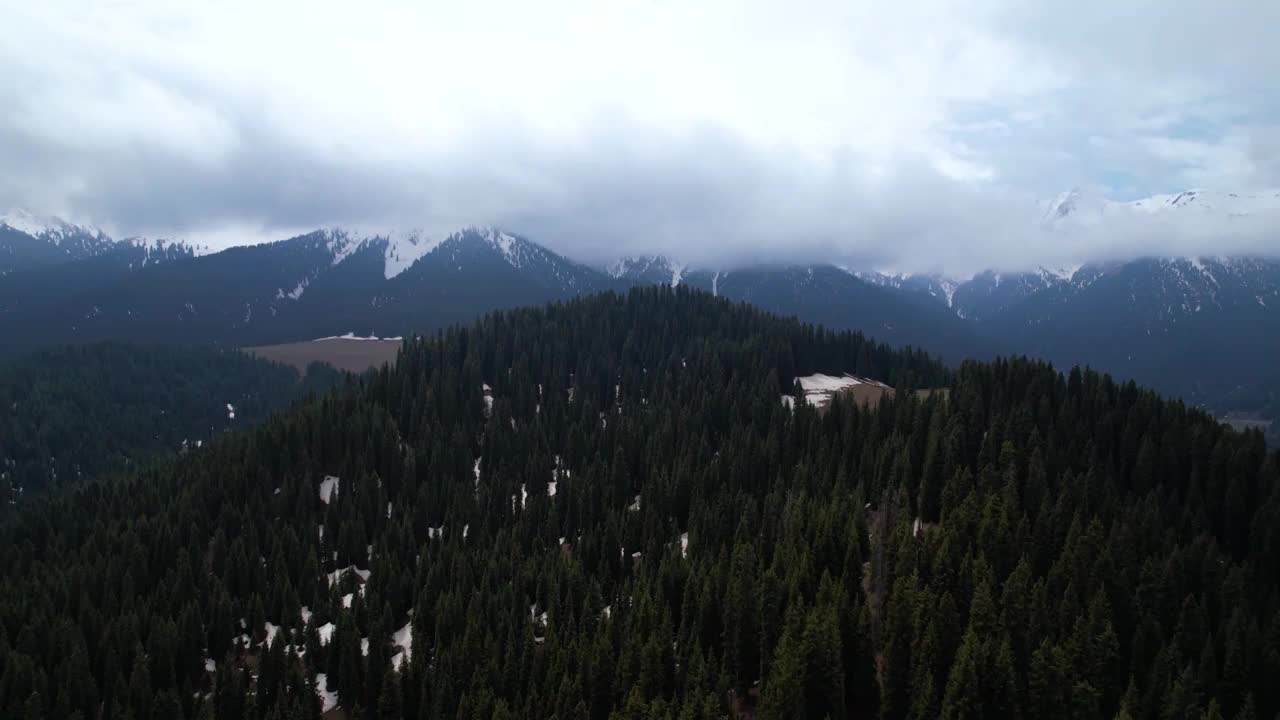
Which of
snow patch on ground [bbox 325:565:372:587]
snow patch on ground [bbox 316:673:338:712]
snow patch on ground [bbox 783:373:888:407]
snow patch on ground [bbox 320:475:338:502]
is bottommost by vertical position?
snow patch on ground [bbox 316:673:338:712]

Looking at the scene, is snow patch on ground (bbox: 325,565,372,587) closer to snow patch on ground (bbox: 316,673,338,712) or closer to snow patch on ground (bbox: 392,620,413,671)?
snow patch on ground (bbox: 392,620,413,671)

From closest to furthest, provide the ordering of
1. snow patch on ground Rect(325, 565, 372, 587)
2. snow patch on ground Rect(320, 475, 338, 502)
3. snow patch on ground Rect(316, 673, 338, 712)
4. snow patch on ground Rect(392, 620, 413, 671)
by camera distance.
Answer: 1. snow patch on ground Rect(316, 673, 338, 712)
2. snow patch on ground Rect(392, 620, 413, 671)
3. snow patch on ground Rect(325, 565, 372, 587)
4. snow patch on ground Rect(320, 475, 338, 502)

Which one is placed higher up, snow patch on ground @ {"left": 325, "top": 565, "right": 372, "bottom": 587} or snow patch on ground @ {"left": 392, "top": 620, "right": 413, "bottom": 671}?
snow patch on ground @ {"left": 325, "top": 565, "right": 372, "bottom": 587}

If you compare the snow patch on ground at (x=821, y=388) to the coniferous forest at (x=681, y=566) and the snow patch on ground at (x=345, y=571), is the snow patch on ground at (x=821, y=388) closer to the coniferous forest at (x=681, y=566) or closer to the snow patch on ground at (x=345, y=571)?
the coniferous forest at (x=681, y=566)

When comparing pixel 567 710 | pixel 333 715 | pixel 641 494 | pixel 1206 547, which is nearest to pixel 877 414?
pixel 641 494

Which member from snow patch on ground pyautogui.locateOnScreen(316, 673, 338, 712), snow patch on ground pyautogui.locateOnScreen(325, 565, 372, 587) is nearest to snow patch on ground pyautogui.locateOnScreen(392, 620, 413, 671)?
snow patch on ground pyautogui.locateOnScreen(316, 673, 338, 712)

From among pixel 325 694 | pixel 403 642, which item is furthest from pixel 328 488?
pixel 325 694

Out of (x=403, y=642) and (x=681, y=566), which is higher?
(x=681, y=566)

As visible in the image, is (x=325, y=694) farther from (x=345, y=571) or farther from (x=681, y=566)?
(x=681, y=566)

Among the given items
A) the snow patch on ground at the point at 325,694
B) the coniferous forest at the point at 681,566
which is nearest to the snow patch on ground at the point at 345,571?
the coniferous forest at the point at 681,566
